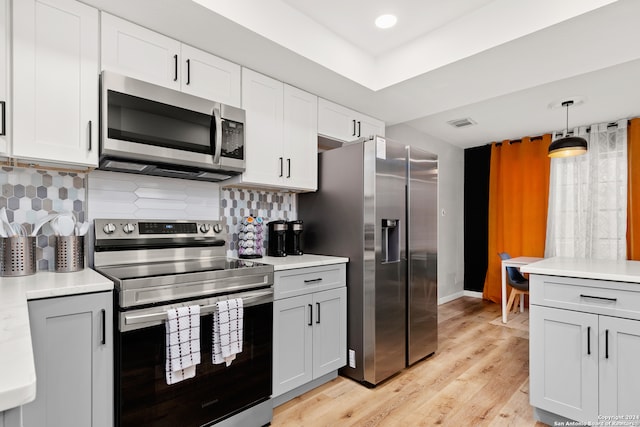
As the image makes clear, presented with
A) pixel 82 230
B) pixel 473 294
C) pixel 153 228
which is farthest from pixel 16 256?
pixel 473 294

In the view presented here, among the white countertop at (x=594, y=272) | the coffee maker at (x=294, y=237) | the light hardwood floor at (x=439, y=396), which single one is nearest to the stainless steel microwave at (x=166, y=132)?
the coffee maker at (x=294, y=237)

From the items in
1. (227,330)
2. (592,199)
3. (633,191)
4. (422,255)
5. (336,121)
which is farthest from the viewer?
(592,199)

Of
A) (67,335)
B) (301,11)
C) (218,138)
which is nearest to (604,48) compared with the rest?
(301,11)

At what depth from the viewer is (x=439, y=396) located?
2359 mm

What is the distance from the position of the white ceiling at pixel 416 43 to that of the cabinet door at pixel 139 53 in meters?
0.06

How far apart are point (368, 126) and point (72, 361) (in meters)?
2.99

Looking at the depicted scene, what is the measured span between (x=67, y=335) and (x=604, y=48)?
3.32 m

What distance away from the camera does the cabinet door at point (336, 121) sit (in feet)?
9.66

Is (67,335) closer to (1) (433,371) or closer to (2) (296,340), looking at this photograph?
(2) (296,340)

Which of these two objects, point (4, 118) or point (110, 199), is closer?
point (4, 118)

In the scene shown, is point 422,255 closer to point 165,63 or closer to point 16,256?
point 165,63

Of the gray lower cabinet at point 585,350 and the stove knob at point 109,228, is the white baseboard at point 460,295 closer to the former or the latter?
the gray lower cabinet at point 585,350

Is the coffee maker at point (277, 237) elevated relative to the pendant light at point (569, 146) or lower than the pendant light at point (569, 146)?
lower

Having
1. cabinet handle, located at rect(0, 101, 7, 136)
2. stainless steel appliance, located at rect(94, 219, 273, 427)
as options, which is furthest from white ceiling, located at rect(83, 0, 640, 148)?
stainless steel appliance, located at rect(94, 219, 273, 427)
